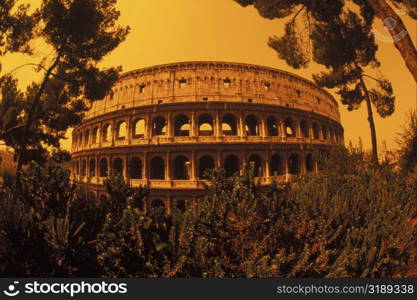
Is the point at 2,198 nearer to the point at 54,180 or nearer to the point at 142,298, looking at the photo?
the point at 54,180

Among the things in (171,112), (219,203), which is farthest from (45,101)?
(219,203)

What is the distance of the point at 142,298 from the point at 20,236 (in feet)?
7.93

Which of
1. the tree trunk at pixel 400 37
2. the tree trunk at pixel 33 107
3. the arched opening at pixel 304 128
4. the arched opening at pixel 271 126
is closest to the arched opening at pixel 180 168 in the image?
the arched opening at pixel 271 126

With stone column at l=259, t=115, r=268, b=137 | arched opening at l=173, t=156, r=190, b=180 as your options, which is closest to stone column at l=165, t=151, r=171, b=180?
arched opening at l=173, t=156, r=190, b=180

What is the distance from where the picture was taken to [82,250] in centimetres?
388

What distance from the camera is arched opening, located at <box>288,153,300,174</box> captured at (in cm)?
2327

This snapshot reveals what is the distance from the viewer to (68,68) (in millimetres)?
12062

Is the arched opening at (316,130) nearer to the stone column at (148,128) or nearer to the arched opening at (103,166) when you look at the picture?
the stone column at (148,128)

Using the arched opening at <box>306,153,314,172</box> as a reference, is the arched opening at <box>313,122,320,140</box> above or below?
above

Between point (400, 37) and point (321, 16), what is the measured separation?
177 inches

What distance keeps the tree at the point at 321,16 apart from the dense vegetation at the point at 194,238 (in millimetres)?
5579

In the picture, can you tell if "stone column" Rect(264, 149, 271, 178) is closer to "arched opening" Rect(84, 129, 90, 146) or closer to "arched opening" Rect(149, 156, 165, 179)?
"arched opening" Rect(149, 156, 165, 179)

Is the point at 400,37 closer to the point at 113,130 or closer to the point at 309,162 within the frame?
the point at 309,162

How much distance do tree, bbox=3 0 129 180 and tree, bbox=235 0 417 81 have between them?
7.36 metres
